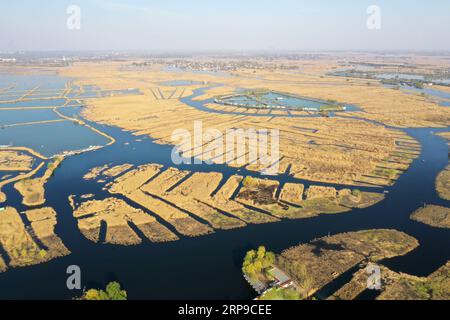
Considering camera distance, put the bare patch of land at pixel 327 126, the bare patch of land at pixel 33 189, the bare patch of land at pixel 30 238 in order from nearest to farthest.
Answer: the bare patch of land at pixel 30 238, the bare patch of land at pixel 33 189, the bare patch of land at pixel 327 126

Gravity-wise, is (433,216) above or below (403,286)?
above

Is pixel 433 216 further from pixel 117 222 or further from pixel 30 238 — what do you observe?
pixel 30 238

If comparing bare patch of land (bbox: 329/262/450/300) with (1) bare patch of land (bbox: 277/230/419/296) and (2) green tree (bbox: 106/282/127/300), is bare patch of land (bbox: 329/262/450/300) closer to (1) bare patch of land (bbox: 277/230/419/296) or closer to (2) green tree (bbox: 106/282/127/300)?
(1) bare patch of land (bbox: 277/230/419/296)

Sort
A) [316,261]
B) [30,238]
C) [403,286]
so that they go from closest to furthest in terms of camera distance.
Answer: [403,286], [316,261], [30,238]

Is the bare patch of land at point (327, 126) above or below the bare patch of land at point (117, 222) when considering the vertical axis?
above

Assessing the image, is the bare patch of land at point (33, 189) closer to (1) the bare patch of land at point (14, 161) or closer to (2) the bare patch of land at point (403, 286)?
(1) the bare patch of land at point (14, 161)

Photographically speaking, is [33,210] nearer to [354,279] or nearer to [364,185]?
[354,279]

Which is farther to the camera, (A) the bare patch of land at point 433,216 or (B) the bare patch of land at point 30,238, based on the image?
(A) the bare patch of land at point 433,216

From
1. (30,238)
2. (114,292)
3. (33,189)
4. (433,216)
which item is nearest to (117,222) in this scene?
(30,238)

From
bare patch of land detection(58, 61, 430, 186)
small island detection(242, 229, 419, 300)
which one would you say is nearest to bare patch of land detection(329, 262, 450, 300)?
small island detection(242, 229, 419, 300)

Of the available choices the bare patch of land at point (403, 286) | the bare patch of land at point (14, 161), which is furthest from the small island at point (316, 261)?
the bare patch of land at point (14, 161)
